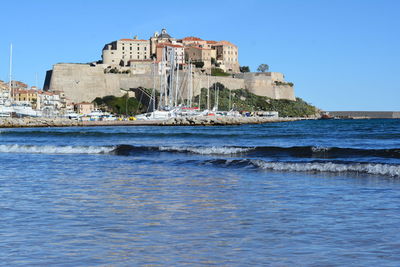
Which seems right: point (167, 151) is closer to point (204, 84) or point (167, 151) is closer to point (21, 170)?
point (21, 170)

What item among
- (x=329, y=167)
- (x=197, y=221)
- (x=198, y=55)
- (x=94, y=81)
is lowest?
(x=197, y=221)

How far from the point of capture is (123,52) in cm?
10112

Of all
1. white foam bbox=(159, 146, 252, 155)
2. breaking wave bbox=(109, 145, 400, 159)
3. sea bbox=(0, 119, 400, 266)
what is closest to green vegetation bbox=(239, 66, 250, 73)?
breaking wave bbox=(109, 145, 400, 159)

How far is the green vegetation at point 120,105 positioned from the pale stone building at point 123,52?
37.9 feet

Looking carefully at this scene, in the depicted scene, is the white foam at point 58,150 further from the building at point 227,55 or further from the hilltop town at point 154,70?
the building at point 227,55

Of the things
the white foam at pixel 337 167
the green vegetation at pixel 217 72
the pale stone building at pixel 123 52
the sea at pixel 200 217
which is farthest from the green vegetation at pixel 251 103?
the sea at pixel 200 217

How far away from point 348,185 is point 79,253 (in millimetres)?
6503

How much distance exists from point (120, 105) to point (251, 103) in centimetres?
2625

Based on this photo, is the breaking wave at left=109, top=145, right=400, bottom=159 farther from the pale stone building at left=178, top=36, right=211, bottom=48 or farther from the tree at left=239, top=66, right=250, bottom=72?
the tree at left=239, top=66, right=250, bottom=72

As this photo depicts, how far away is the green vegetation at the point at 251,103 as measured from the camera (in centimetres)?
9626

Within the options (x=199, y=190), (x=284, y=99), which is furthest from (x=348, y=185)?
(x=284, y=99)

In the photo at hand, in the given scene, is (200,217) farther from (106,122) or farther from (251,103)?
(251,103)

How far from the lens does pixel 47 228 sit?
21.9ft

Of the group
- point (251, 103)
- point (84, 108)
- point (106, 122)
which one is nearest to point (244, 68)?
point (251, 103)
